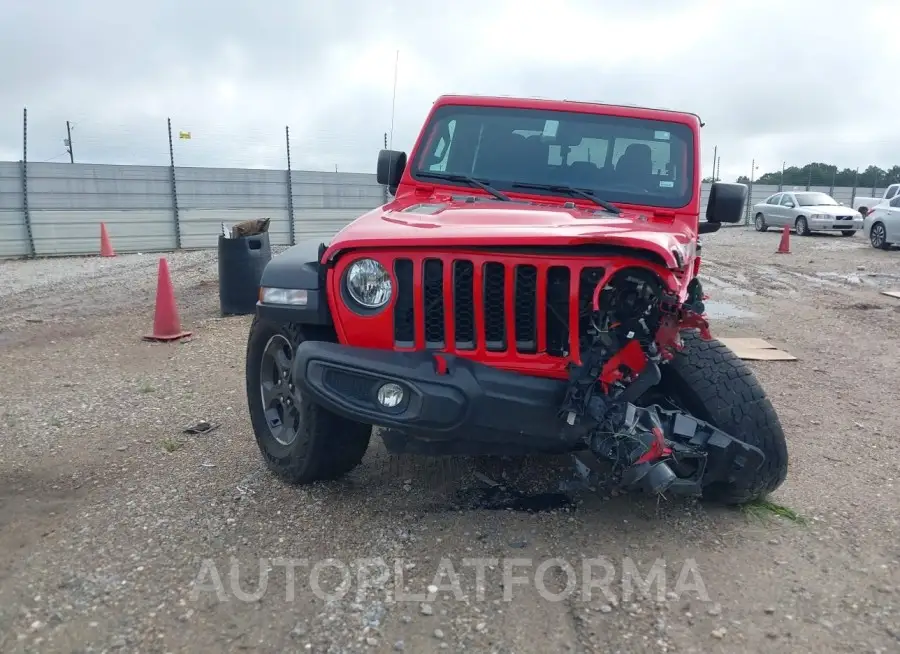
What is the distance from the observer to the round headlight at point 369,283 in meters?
3.07

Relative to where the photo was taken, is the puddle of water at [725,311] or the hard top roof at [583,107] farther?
the puddle of water at [725,311]

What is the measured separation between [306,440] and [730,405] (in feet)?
6.32

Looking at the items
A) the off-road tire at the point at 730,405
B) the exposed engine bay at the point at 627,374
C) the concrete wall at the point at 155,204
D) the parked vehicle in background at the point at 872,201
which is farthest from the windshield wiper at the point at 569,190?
the parked vehicle in background at the point at 872,201

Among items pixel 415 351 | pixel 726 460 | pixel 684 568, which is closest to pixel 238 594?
pixel 415 351

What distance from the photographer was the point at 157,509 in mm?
3475

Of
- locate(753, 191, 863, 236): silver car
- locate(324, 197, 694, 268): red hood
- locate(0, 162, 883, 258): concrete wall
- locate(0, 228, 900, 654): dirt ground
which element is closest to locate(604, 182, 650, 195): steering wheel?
locate(324, 197, 694, 268): red hood

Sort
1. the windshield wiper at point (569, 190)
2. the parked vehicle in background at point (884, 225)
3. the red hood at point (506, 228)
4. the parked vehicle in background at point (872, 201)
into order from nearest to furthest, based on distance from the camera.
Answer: the red hood at point (506, 228) → the windshield wiper at point (569, 190) → the parked vehicle in background at point (884, 225) → the parked vehicle in background at point (872, 201)

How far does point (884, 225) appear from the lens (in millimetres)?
16344

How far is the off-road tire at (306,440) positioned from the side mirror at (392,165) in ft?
4.71

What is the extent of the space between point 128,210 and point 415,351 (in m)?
14.3

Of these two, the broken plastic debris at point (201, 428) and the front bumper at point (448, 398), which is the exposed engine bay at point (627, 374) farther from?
the broken plastic debris at point (201, 428)

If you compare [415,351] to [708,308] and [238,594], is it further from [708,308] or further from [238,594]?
[708,308]

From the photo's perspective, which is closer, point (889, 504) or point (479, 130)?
point (889, 504)

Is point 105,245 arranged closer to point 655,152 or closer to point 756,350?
point 756,350
